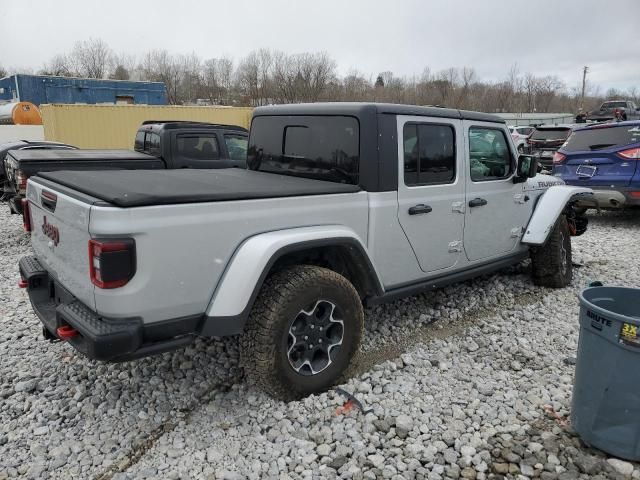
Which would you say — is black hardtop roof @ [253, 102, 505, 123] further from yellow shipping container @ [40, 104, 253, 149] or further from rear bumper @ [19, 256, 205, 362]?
yellow shipping container @ [40, 104, 253, 149]

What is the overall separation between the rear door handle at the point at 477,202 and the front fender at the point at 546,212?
3.09ft

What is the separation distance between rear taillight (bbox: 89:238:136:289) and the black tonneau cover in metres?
0.20

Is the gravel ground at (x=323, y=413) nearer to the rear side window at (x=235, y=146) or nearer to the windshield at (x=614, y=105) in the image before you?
the rear side window at (x=235, y=146)

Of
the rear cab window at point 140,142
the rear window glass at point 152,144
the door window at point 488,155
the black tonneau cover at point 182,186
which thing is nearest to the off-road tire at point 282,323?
the black tonneau cover at point 182,186

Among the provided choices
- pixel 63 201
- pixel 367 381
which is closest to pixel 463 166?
pixel 367 381

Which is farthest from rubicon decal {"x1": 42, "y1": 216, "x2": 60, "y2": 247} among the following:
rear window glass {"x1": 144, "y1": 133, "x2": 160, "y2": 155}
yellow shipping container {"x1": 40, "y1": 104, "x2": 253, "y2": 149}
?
yellow shipping container {"x1": 40, "y1": 104, "x2": 253, "y2": 149}

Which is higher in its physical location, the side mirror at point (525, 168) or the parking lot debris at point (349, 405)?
the side mirror at point (525, 168)

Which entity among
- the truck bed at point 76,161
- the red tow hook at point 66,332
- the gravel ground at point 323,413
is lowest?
the gravel ground at point 323,413

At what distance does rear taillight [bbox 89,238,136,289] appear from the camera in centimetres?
254

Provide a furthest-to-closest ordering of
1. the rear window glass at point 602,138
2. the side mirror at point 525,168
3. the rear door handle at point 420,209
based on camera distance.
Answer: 1. the rear window glass at point 602,138
2. the side mirror at point 525,168
3. the rear door handle at point 420,209

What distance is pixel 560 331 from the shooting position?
4559mm

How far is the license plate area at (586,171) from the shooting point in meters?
9.01

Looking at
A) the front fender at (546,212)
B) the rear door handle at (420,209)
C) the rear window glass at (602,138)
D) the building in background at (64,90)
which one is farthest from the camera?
the building in background at (64,90)

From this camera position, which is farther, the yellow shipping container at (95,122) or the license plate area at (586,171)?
the yellow shipping container at (95,122)
